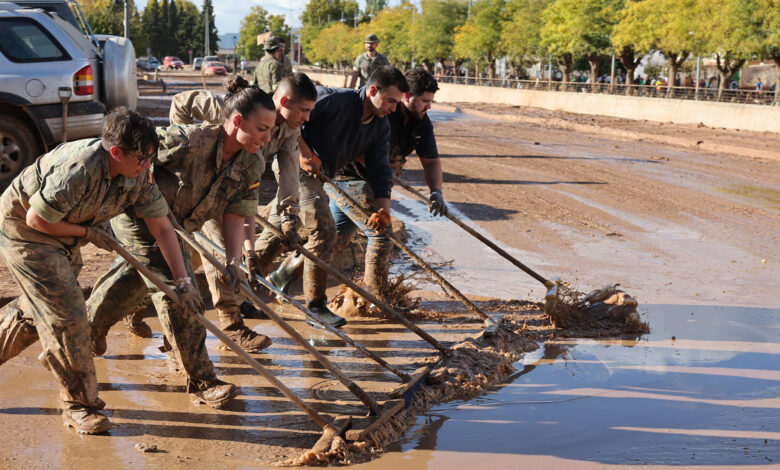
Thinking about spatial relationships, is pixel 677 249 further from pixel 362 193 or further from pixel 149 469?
pixel 149 469

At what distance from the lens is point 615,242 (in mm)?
8883

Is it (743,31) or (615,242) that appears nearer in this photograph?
(615,242)

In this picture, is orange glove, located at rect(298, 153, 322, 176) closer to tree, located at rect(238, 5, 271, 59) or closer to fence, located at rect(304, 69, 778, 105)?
fence, located at rect(304, 69, 778, 105)

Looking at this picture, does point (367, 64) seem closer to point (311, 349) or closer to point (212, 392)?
point (212, 392)

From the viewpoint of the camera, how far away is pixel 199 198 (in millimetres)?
4426

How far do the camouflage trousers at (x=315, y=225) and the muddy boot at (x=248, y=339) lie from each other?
2.20 ft

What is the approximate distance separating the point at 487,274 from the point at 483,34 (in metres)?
46.5

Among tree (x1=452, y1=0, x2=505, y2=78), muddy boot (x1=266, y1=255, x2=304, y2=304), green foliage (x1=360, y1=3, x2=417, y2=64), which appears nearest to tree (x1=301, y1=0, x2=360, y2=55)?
green foliage (x1=360, y1=3, x2=417, y2=64)

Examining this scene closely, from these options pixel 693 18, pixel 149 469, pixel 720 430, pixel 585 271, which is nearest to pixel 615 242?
pixel 585 271

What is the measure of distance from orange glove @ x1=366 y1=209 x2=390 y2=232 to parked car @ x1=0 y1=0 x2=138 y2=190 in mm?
5088

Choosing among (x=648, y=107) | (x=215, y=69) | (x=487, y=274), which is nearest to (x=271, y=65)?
(x=487, y=274)

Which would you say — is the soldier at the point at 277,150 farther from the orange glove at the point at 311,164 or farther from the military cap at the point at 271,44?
the military cap at the point at 271,44

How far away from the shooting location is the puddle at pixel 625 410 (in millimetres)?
4016

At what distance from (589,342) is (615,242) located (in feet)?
10.7
